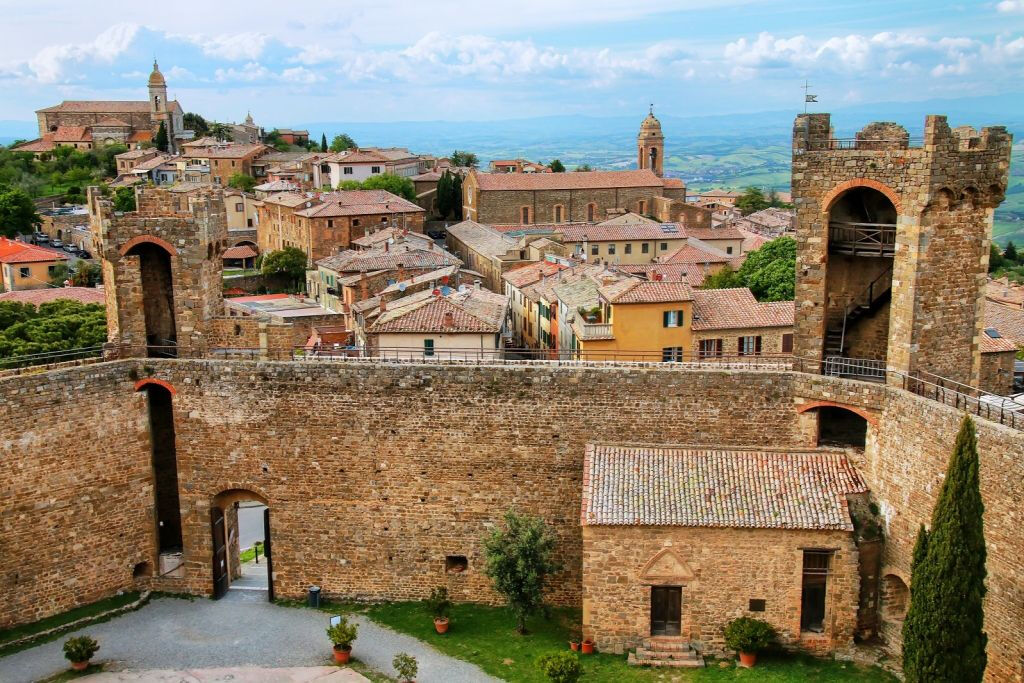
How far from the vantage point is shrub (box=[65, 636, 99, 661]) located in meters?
20.6

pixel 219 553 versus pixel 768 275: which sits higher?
pixel 768 275

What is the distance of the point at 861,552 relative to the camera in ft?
65.3

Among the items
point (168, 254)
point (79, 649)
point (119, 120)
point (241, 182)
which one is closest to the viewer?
point (79, 649)

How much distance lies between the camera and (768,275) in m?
56.0

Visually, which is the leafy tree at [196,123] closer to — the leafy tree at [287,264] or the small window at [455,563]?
the leafy tree at [287,264]

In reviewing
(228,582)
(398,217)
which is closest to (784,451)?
(228,582)

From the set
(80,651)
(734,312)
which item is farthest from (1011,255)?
(80,651)

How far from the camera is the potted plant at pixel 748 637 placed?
19781 mm

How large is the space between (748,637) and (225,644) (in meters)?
11.4

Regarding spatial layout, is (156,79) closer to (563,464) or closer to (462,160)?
(462,160)

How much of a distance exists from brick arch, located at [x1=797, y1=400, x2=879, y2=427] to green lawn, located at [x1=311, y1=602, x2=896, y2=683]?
498cm

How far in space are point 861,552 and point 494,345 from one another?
17275 mm

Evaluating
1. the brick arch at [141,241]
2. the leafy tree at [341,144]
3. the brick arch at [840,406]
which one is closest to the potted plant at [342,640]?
the brick arch at [141,241]

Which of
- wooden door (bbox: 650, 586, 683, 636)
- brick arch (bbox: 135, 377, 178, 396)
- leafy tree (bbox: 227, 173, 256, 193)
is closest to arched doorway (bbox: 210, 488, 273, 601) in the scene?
brick arch (bbox: 135, 377, 178, 396)
